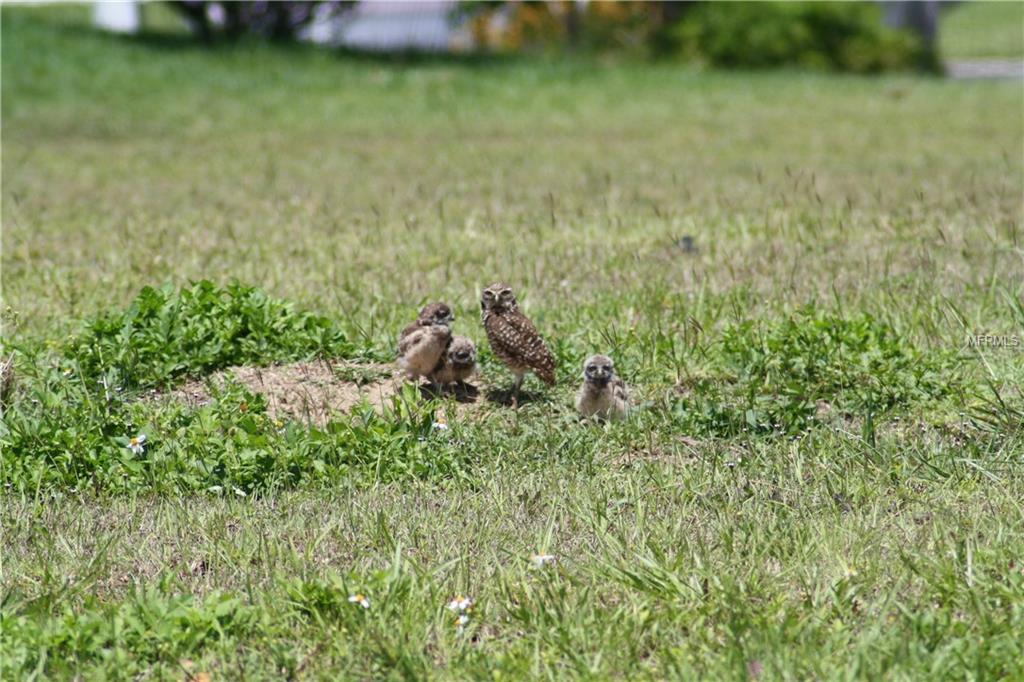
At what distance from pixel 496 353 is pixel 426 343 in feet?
1.09

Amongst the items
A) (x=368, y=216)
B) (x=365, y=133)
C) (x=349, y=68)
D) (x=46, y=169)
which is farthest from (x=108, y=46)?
(x=368, y=216)

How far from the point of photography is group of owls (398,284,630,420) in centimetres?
574

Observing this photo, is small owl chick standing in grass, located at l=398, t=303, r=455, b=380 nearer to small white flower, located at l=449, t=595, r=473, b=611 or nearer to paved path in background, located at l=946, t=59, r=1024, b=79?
small white flower, located at l=449, t=595, r=473, b=611

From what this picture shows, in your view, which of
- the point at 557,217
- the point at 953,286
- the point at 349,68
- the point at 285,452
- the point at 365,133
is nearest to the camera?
the point at 285,452

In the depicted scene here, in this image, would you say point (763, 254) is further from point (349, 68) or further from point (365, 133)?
point (349, 68)

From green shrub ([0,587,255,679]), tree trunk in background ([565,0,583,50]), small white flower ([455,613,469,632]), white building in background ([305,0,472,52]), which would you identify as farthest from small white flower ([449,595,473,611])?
white building in background ([305,0,472,52])

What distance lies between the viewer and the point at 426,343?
5969mm

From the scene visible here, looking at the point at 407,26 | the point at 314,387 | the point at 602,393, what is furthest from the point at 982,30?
the point at 314,387

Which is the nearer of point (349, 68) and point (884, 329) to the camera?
point (884, 329)

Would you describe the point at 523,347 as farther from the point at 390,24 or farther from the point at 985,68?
the point at 390,24

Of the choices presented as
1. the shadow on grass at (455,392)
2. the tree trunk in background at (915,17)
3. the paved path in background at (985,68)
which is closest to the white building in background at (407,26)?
the tree trunk in background at (915,17)

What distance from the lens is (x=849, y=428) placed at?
562cm

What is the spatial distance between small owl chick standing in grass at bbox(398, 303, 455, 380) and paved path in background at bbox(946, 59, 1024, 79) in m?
22.9

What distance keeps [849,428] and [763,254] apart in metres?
2.95
